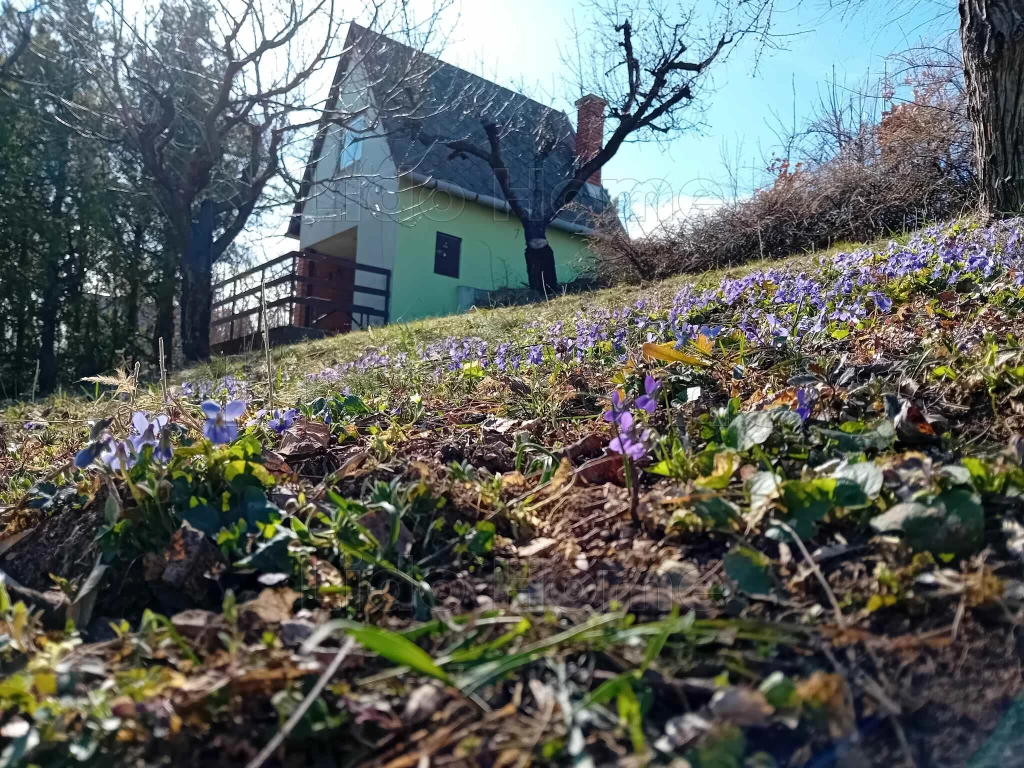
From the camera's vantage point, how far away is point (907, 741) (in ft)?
2.89

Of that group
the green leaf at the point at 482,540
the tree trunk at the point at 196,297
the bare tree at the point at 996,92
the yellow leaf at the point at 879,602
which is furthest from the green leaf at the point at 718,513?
the tree trunk at the point at 196,297

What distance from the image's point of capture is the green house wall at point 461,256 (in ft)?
53.2

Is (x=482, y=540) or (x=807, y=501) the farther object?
(x=482, y=540)

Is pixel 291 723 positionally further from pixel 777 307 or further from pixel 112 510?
pixel 777 307

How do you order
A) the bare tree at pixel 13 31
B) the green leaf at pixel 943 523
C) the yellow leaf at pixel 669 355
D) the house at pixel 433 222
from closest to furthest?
the green leaf at pixel 943 523 → the yellow leaf at pixel 669 355 → the bare tree at pixel 13 31 → the house at pixel 433 222

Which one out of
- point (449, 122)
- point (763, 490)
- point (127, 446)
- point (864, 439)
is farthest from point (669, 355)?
point (449, 122)

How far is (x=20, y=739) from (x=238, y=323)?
16872 millimetres

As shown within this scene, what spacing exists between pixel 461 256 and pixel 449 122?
347 cm

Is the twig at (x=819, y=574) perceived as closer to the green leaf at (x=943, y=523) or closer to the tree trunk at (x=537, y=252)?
the green leaf at (x=943, y=523)

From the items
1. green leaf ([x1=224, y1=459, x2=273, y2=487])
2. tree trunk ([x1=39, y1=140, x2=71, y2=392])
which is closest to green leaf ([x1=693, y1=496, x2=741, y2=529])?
green leaf ([x1=224, y1=459, x2=273, y2=487])

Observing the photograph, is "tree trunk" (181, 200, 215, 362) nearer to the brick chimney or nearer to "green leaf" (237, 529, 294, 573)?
the brick chimney

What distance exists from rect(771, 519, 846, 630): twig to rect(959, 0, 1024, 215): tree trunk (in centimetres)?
450

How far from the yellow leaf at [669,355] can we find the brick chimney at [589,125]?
531 inches

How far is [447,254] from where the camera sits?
56.4 feet
